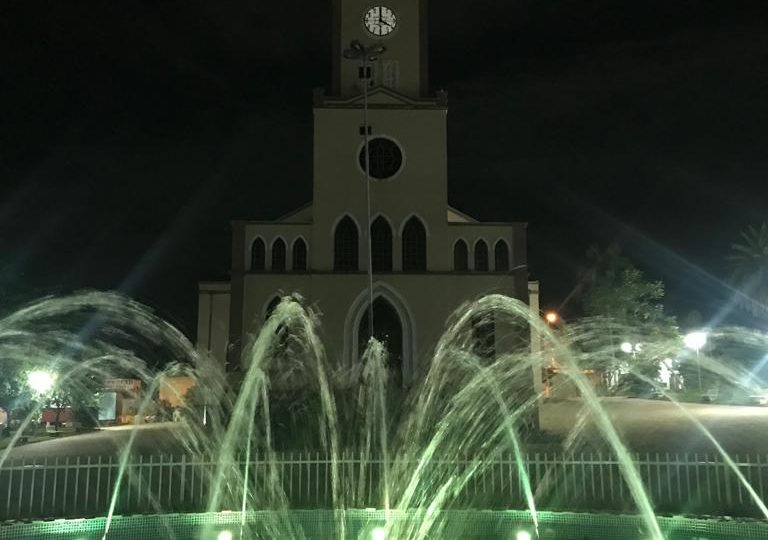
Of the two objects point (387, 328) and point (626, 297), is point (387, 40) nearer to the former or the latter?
point (387, 328)

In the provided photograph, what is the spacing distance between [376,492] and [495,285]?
19097 millimetres

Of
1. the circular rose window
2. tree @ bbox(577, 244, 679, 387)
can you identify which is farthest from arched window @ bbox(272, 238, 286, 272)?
tree @ bbox(577, 244, 679, 387)

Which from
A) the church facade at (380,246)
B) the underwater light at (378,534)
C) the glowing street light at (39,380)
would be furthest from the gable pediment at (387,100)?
the underwater light at (378,534)

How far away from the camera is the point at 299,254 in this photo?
31984 mm

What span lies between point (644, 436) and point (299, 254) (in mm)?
16673

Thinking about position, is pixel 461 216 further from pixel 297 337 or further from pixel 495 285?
pixel 297 337

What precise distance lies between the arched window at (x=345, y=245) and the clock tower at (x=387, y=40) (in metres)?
7.17

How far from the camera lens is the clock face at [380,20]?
34938mm

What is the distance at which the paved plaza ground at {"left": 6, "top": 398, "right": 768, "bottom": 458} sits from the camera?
20250 mm

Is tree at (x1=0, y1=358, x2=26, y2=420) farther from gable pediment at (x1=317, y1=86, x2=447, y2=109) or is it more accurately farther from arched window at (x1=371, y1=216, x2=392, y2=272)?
gable pediment at (x1=317, y1=86, x2=447, y2=109)

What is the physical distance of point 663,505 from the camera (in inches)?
473

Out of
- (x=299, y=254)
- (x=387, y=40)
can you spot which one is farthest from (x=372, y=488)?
(x=387, y=40)

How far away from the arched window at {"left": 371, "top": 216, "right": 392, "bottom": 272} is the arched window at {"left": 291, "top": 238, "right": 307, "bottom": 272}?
10.3ft

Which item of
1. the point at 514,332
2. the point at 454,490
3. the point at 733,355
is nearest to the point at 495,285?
the point at 514,332
